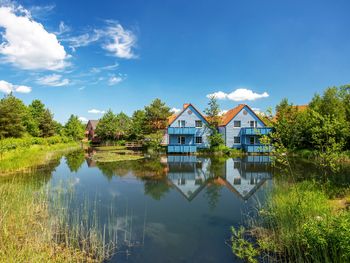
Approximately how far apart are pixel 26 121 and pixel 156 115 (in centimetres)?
2567

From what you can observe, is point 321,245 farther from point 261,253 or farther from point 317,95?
point 317,95

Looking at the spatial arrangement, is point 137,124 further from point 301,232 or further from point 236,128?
point 301,232

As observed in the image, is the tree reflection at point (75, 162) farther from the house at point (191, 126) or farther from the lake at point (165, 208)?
the house at point (191, 126)

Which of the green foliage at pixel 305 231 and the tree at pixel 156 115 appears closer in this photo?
the green foliage at pixel 305 231

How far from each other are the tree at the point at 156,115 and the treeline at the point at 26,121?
20.9m

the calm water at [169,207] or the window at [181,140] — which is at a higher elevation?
the window at [181,140]

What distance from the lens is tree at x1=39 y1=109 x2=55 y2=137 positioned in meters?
50.7

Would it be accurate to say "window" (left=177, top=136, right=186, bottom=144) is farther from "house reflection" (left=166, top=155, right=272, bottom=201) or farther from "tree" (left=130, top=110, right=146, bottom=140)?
"house reflection" (left=166, top=155, right=272, bottom=201)

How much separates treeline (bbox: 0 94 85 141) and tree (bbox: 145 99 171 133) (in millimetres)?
20910

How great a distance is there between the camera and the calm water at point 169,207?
22.6 feet

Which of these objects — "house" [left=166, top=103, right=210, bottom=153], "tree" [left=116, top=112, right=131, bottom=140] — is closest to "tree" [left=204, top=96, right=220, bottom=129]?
"house" [left=166, top=103, right=210, bottom=153]

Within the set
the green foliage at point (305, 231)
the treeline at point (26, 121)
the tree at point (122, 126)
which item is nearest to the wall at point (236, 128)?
the green foliage at point (305, 231)

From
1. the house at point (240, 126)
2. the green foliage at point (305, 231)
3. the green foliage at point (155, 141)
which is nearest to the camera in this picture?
the green foliage at point (305, 231)

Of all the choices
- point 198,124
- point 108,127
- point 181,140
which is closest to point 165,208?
point 181,140
